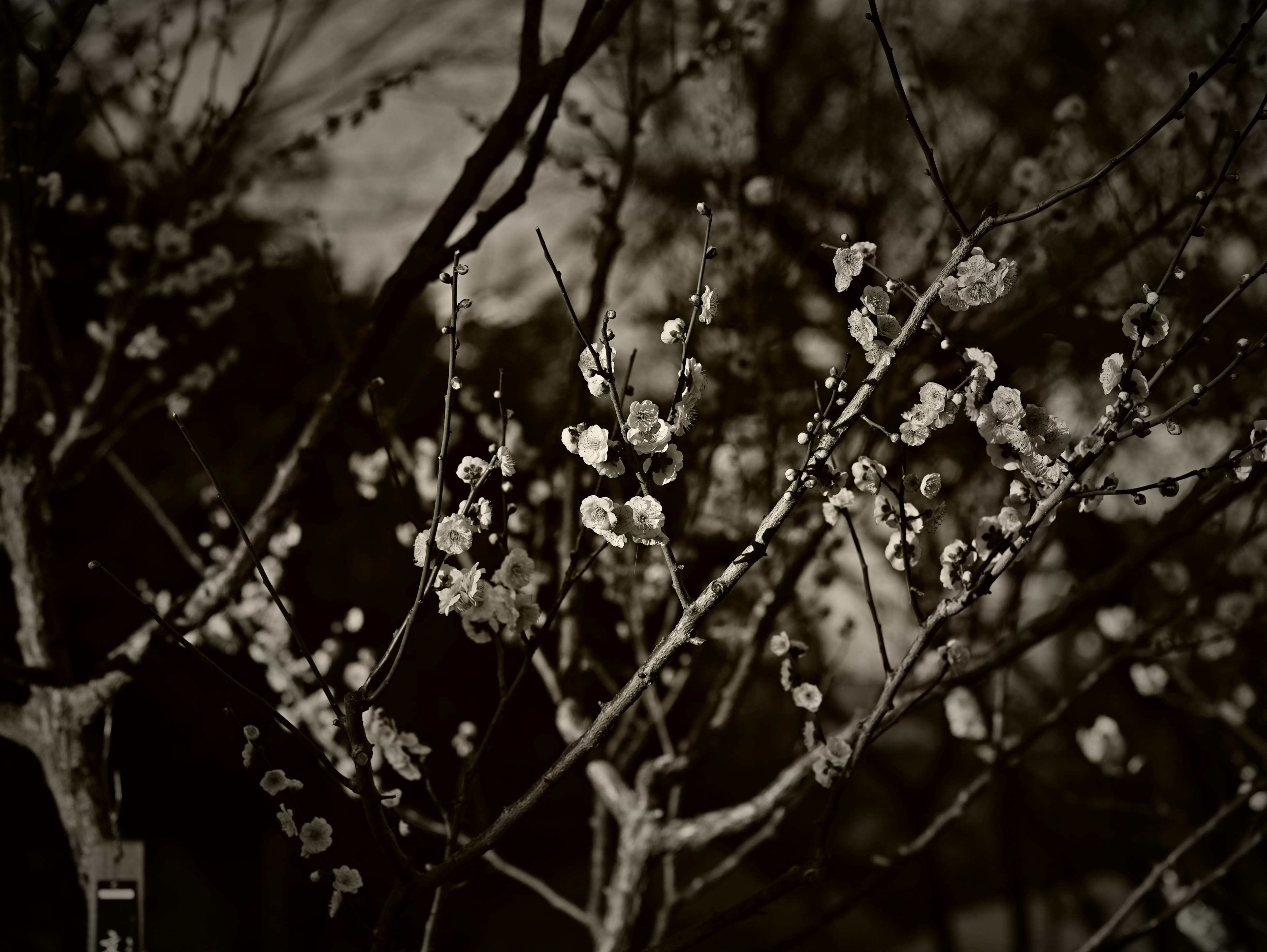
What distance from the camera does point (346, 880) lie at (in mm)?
1380

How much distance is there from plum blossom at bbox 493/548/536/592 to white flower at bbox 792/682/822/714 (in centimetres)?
47

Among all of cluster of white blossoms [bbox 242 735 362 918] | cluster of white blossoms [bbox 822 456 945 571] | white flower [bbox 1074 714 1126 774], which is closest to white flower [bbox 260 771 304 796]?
cluster of white blossoms [bbox 242 735 362 918]

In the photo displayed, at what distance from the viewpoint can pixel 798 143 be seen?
490 centimetres

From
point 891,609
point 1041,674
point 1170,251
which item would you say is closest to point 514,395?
point 891,609

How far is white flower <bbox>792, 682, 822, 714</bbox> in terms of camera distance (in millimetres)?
1449

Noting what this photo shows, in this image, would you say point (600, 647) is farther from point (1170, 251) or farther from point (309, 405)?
point (1170, 251)

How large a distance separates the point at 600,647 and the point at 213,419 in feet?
7.74

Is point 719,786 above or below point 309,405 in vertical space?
below

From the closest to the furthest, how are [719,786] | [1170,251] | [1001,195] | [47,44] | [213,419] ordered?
[47,44], [1170,251], [1001,195], [213,419], [719,786]

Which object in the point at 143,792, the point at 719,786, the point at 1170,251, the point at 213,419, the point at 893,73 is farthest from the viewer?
the point at 719,786

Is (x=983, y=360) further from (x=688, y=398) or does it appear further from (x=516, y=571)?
(x=516, y=571)

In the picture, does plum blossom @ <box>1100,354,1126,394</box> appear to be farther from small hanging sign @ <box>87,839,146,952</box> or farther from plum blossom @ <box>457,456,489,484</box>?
small hanging sign @ <box>87,839,146,952</box>

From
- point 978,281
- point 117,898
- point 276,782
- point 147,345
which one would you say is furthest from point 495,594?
point 147,345

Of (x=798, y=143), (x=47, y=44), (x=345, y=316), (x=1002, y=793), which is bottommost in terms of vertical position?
(x=1002, y=793)
